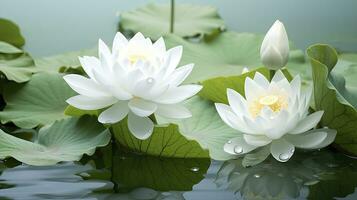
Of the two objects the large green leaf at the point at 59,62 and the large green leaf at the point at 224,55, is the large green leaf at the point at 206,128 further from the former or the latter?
the large green leaf at the point at 59,62

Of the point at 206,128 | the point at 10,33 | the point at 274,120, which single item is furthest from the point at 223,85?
the point at 10,33

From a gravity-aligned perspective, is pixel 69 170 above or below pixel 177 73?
below

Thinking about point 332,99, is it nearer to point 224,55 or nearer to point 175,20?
point 224,55

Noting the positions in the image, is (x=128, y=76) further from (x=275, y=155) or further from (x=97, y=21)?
(x=97, y=21)

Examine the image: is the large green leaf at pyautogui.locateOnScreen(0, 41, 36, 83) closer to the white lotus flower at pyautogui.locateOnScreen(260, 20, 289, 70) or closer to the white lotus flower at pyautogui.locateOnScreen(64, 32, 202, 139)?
the white lotus flower at pyautogui.locateOnScreen(64, 32, 202, 139)

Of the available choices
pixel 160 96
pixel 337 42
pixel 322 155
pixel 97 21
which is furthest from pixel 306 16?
pixel 160 96

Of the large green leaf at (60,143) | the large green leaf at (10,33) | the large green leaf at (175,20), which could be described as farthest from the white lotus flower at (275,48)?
the large green leaf at (10,33)
